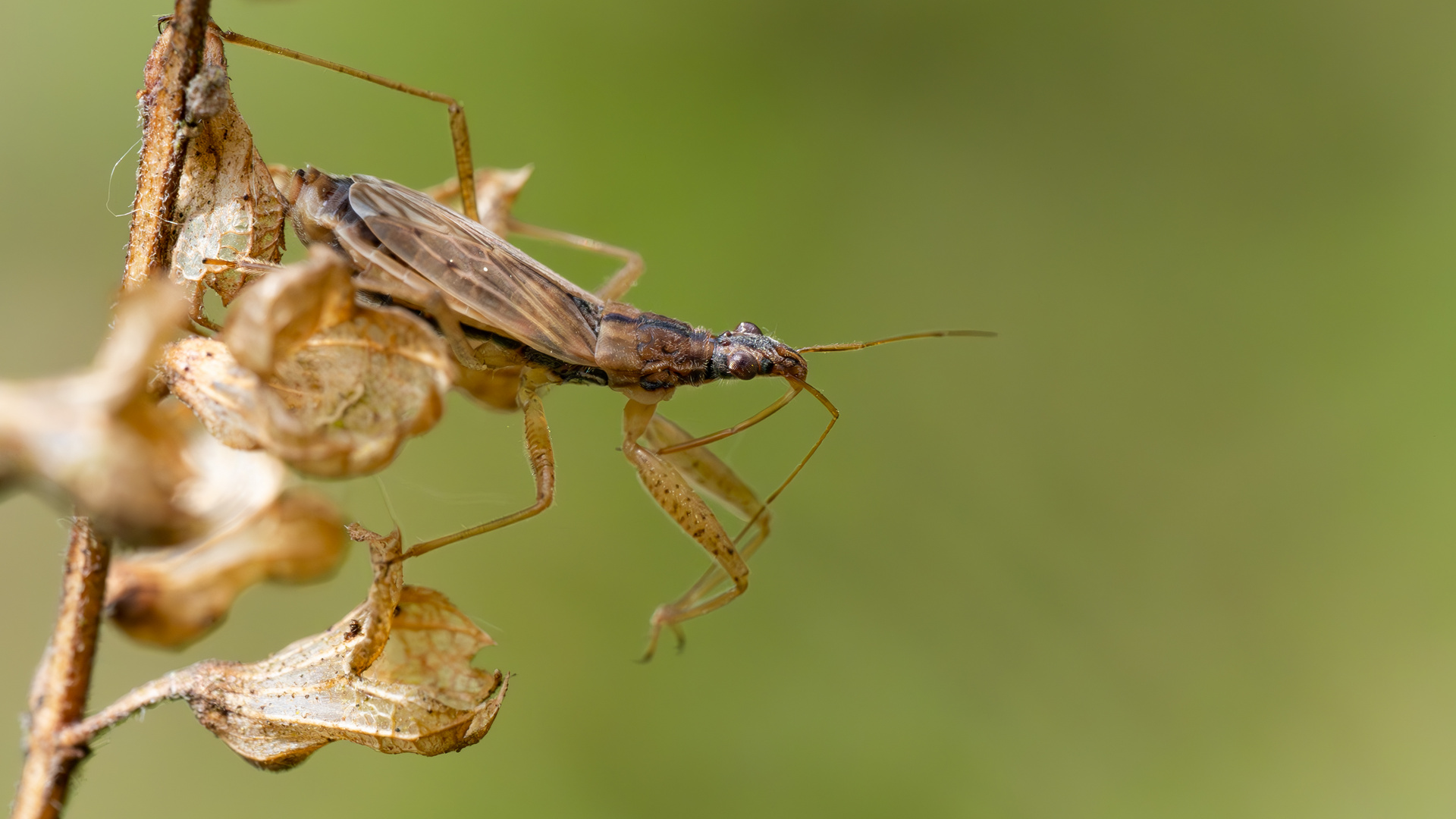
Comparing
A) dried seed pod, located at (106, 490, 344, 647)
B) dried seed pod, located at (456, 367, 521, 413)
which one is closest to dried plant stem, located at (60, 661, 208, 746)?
dried seed pod, located at (106, 490, 344, 647)

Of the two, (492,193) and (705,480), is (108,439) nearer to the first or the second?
(492,193)

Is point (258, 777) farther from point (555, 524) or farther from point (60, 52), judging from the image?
point (60, 52)

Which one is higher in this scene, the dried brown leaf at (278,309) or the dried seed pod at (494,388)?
the dried brown leaf at (278,309)

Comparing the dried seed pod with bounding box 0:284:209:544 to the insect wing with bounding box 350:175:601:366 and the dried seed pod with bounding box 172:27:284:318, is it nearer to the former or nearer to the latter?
the dried seed pod with bounding box 172:27:284:318

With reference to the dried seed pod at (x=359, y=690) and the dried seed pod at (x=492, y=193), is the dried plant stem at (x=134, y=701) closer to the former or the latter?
the dried seed pod at (x=359, y=690)

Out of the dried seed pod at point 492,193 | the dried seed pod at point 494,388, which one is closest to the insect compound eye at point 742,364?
the dried seed pod at point 494,388

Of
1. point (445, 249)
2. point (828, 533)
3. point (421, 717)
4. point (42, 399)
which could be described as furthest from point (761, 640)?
point (42, 399)
